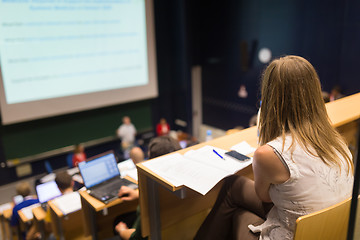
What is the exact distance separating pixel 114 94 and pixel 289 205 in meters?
4.98

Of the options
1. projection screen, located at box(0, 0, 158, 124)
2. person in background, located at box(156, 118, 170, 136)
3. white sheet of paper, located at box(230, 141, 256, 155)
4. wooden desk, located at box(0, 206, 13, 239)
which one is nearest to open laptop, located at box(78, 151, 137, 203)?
white sheet of paper, located at box(230, 141, 256, 155)

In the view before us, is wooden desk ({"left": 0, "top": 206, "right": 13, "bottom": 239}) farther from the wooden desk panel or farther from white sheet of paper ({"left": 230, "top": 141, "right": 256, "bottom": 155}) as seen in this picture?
white sheet of paper ({"left": 230, "top": 141, "right": 256, "bottom": 155})

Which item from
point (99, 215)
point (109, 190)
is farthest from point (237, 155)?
point (99, 215)

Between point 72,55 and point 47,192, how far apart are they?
3.14m

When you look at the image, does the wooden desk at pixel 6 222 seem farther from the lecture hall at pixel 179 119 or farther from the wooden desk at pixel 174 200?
the wooden desk at pixel 174 200

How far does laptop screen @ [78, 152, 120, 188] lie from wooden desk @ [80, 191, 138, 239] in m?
0.11

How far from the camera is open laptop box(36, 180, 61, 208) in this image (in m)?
2.62

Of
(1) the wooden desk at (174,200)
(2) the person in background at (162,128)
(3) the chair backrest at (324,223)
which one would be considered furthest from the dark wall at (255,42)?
(3) the chair backrest at (324,223)

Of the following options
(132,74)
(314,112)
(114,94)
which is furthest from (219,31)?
(314,112)

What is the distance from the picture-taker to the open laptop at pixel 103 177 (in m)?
2.12

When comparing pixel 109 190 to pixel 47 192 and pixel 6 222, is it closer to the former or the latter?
pixel 47 192

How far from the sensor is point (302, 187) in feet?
4.02

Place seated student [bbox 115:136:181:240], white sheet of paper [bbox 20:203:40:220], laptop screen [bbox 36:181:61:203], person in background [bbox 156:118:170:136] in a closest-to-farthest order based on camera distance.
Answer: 1. seated student [bbox 115:136:181:240]
2. laptop screen [bbox 36:181:61:203]
3. white sheet of paper [bbox 20:203:40:220]
4. person in background [bbox 156:118:170:136]

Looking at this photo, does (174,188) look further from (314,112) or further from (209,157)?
(314,112)
